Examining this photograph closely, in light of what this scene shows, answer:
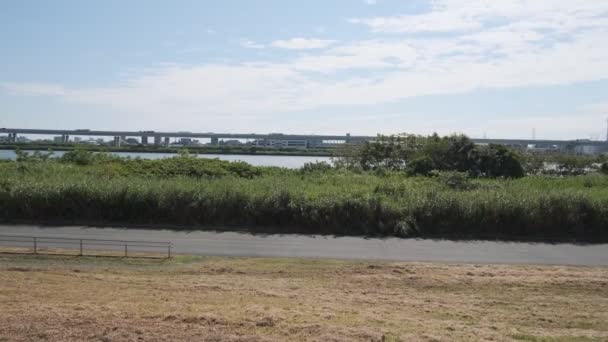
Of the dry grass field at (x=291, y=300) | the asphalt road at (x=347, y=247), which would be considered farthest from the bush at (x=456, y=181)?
the dry grass field at (x=291, y=300)

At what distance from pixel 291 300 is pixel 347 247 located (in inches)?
447

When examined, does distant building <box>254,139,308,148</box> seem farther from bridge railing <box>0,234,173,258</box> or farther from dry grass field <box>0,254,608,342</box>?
dry grass field <box>0,254,608,342</box>

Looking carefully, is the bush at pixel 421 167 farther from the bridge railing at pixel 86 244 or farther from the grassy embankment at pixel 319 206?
the bridge railing at pixel 86 244

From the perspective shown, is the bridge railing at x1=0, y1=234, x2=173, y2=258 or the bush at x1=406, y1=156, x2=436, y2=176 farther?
the bush at x1=406, y1=156, x2=436, y2=176

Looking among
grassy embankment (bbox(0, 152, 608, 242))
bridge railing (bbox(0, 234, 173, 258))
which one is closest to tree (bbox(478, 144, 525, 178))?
grassy embankment (bbox(0, 152, 608, 242))

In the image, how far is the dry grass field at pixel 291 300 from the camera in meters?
8.72

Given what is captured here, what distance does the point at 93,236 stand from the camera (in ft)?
81.3

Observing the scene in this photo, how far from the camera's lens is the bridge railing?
20.5 metres

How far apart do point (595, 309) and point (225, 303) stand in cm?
850

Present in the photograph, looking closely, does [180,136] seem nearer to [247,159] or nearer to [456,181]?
[247,159]

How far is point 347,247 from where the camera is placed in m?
23.5

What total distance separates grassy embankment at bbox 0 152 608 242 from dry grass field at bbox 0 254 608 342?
8.55m

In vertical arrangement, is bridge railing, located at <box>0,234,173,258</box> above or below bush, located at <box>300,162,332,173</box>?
below

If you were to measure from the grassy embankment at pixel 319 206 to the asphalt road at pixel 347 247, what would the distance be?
188 cm
